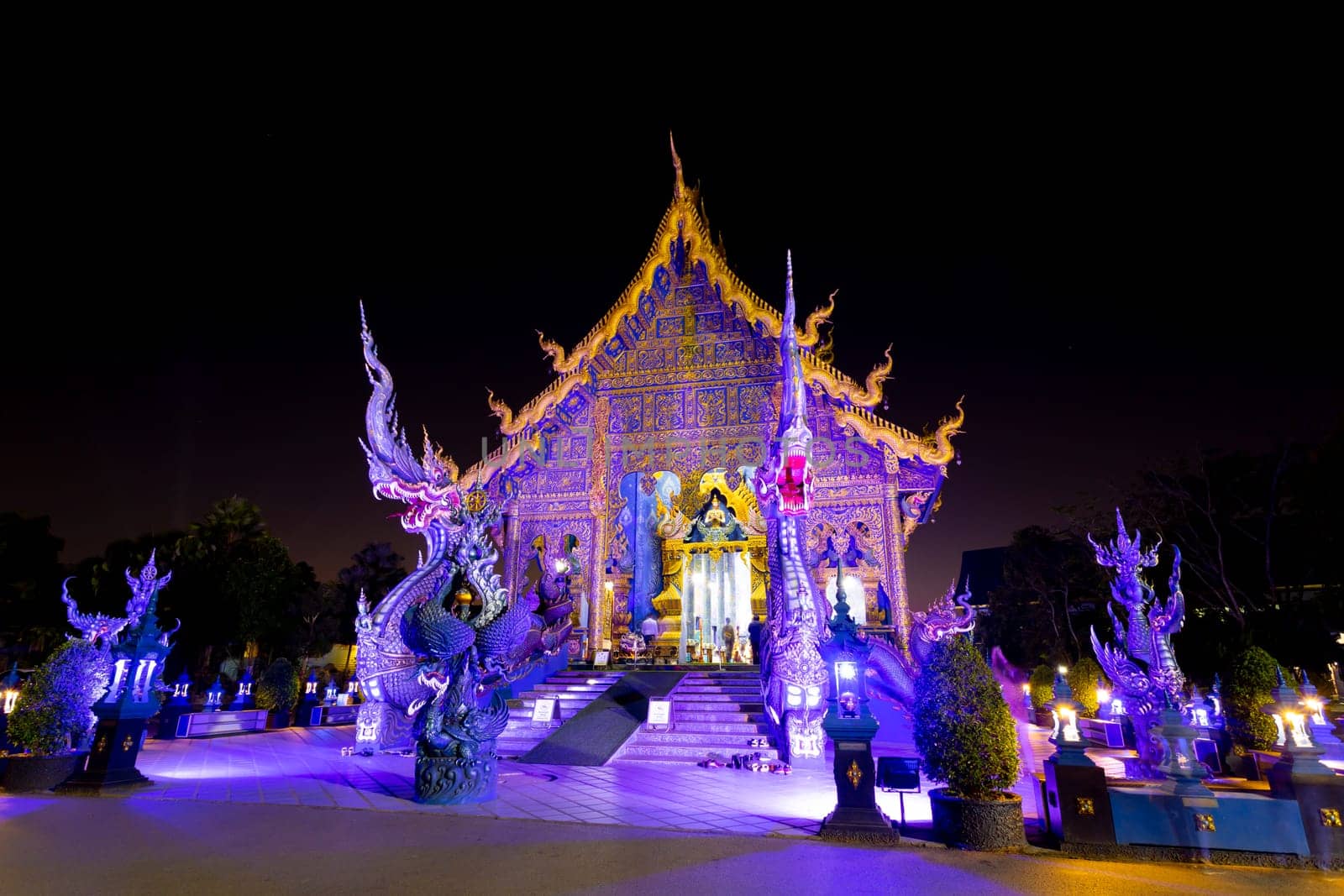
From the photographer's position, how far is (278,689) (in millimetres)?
13680

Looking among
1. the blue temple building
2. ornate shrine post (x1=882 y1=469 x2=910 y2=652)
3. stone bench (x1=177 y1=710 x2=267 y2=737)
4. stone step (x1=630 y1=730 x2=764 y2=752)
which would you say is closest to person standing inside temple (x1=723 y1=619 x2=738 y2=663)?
the blue temple building

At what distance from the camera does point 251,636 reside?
77.6 ft

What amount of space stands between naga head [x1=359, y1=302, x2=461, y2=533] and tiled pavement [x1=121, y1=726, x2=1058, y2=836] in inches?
142

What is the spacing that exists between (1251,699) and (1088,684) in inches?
285

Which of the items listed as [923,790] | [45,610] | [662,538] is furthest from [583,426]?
[45,610]

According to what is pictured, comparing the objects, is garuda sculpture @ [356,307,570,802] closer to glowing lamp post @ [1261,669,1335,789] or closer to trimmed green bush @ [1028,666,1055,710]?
glowing lamp post @ [1261,669,1335,789]

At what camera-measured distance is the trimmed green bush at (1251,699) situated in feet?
24.3

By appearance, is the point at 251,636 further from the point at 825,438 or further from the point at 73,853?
the point at 73,853

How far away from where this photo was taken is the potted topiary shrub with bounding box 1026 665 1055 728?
1514 centimetres

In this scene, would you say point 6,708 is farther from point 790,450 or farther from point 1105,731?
point 1105,731

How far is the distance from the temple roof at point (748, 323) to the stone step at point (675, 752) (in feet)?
27.1

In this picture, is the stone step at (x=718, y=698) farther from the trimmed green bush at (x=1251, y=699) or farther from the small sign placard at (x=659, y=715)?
the trimmed green bush at (x=1251, y=699)

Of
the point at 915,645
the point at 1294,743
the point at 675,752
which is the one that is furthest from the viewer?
the point at 915,645

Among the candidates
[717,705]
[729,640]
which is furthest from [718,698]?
[729,640]
